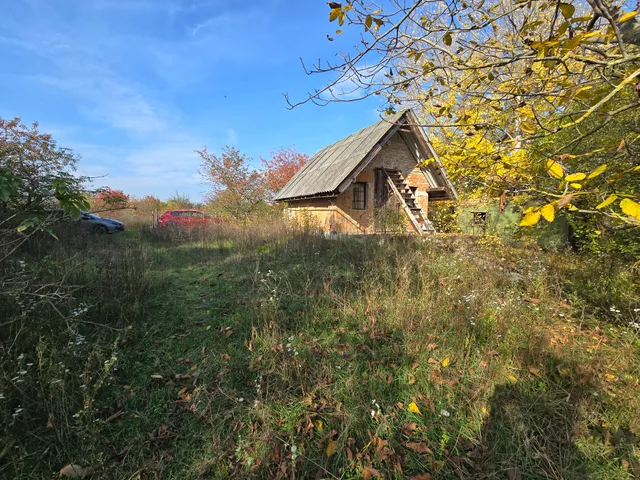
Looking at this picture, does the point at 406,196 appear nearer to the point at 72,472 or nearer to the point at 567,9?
the point at 567,9

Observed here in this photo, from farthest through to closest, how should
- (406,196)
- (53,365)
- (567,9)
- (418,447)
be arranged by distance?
(406,196) < (53,365) < (418,447) < (567,9)

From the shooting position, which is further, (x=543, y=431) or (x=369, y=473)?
(x=543, y=431)

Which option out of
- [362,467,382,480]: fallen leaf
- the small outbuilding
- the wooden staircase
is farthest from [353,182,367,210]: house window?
[362,467,382,480]: fallen leaf

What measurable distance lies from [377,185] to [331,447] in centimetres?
1132

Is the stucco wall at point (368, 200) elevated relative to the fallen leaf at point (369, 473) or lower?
elevated

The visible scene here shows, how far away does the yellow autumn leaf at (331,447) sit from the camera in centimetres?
202

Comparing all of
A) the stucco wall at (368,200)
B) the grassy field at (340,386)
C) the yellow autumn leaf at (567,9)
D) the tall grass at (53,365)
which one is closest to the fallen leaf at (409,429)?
the grassy field at (340,386)

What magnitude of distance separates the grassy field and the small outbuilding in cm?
705

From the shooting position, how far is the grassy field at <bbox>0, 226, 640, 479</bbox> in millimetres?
2037

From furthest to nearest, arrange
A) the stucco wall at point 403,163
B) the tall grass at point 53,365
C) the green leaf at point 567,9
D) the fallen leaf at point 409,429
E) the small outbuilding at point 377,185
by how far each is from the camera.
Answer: the stucco wall at point 403,163 → the small outbuilding at point 377,185 → the fallen leaf at point 409,429 → the tall grass at point 53,365 → the green leaf at point 567,9

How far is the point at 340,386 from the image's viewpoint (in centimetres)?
261

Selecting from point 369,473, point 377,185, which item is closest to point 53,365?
point 369,473

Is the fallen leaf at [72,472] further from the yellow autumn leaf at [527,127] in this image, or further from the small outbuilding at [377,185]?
the small outbuilding at [377,185]

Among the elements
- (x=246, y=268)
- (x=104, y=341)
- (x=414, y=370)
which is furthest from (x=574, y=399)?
(x=246, y=268)
